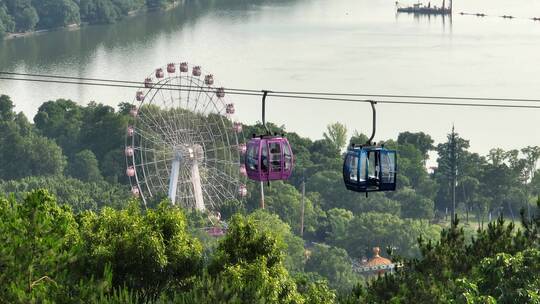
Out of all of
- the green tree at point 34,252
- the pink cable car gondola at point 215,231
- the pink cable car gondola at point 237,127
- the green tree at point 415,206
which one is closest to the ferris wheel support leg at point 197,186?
the pink cable car gondola at point 215,231

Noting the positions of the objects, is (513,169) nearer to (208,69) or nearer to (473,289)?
(208,69)

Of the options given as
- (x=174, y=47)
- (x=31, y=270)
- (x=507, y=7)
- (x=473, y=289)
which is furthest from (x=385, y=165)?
(x=507, y=7)

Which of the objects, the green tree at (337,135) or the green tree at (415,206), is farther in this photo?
the green tree at (337,135)

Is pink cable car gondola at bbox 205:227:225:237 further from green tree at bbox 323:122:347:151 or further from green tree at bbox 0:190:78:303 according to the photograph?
green tree at bbox 0:190:78:303

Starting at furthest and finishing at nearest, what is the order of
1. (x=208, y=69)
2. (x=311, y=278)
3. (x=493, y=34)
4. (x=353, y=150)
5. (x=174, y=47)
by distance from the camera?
(x=493, y=34), (x=174, y=47), (x=208, y=69), (x=311, y=278), (x=353, y=150)

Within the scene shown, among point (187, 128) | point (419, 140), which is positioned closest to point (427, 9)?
point (419, 140)

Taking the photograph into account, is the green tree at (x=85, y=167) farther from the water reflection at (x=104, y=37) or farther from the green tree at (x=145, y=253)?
the green tree at (x=145, y=253)

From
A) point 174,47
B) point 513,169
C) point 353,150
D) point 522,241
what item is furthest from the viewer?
point 174,47
